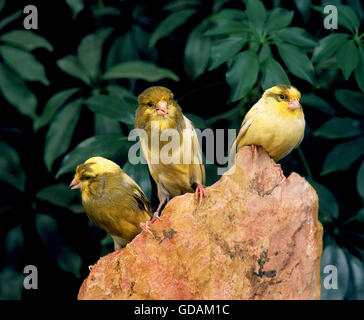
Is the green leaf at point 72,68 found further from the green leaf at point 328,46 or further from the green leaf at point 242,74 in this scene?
the green leaf at point 328,46

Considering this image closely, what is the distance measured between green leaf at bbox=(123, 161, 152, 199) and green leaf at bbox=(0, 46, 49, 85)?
0.78 metres

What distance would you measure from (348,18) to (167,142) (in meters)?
1.44

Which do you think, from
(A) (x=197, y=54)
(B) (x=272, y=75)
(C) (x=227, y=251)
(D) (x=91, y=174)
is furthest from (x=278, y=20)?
(C) (x=227, y=251)

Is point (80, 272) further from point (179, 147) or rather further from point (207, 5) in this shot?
point (207, 5)

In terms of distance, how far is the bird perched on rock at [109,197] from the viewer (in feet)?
9.10

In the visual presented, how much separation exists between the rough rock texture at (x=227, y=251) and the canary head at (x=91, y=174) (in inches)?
16.8

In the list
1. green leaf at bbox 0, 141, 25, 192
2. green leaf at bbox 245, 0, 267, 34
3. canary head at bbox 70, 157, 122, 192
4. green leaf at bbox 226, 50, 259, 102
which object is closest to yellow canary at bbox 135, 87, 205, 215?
canary head at bbox 70, 157, 122, 192

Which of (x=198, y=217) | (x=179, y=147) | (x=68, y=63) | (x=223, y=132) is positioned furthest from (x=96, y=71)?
(x=198, y=217)

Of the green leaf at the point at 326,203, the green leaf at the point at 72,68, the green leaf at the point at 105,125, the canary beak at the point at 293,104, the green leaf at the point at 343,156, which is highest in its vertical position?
the green leaf at the point at 72,68

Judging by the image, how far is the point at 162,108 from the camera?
257cm

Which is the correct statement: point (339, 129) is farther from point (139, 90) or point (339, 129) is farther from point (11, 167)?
point (11, 167)

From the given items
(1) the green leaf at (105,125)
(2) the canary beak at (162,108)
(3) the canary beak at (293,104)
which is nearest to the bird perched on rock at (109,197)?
(2) the canary beak at (162,108)

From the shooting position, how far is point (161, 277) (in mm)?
2424

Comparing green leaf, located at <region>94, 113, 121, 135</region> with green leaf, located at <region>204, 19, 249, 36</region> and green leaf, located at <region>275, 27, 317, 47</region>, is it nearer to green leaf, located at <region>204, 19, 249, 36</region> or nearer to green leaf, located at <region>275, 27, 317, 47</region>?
green leaf, located at <region>204, 19, 249, 36</region>
